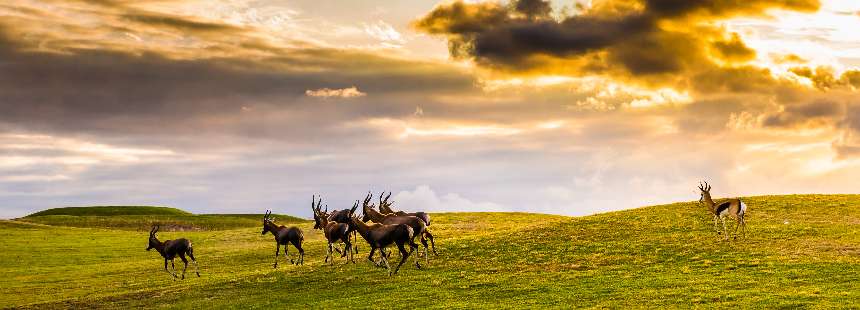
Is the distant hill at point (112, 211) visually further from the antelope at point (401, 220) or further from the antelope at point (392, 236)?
the antelope at point (392, 236)

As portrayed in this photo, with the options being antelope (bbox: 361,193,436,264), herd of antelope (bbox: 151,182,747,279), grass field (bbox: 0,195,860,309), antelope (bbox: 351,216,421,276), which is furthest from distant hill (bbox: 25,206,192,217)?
antelope (bbox: 351,216,421,276)

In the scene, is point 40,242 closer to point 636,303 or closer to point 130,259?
point 130,259

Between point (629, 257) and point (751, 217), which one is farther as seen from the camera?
point (751, 217)

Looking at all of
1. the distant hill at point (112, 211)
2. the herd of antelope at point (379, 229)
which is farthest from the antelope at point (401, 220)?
the distant hill at point (112, 211)

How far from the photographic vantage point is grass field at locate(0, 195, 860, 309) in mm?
25469

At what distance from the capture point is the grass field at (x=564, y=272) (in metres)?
25.5

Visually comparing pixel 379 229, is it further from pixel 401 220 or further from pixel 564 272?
pixel 564 272

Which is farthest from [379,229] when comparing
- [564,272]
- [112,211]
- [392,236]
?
[112,211]

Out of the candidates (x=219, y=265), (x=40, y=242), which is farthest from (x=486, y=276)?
(x=40, y=242)

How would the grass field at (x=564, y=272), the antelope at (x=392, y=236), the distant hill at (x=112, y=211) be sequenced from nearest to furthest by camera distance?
the grass field at (x=564, y=272) < the antelope at (x=392, y=236) < the distant hill at (x=112, y=211)

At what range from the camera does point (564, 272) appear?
31281 mm

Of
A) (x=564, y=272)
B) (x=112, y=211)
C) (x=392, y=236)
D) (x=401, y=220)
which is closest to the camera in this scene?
(x=564, y=272)

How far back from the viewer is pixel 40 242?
71.0 m

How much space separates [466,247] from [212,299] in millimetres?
14419
